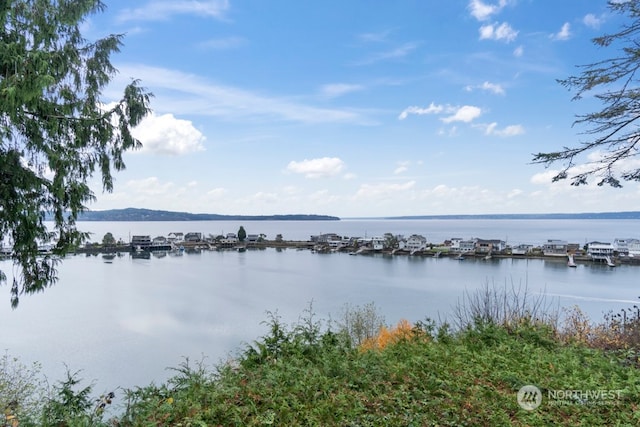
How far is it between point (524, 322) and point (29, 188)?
615 cm

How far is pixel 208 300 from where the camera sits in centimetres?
2325

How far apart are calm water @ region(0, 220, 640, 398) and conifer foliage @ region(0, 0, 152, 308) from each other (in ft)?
13.7

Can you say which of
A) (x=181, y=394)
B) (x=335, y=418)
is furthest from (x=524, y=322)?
(x=181, y=394)

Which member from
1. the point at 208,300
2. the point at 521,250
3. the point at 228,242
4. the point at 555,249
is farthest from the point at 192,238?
the point at 555,249

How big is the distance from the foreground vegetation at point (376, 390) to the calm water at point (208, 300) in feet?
19.5

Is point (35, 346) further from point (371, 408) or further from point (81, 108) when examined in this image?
point (371, 408)

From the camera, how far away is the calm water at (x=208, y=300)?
1362 cm

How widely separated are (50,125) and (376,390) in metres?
4.37

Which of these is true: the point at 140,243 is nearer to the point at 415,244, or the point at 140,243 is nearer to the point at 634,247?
the point at 415,244

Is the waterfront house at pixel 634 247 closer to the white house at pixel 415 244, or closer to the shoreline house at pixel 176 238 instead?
the white house at pixel 415 244

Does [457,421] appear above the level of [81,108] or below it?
below

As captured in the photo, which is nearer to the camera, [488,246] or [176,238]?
[488,246]

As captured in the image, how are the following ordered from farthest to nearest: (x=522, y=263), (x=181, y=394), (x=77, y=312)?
(x=522, y=263) < (x=77, y=312) < (x=181, y=394)

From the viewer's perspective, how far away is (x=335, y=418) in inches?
87.4
